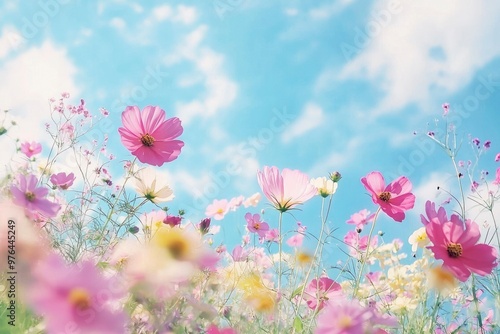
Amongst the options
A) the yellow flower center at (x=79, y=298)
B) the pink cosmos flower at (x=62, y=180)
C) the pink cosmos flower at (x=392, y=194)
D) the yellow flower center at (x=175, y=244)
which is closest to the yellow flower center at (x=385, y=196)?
the pink cosmos flower at (x=392, y=194)

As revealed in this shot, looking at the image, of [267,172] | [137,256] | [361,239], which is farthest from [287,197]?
[361,239]

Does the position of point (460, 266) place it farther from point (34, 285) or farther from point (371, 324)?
point (34, 285)

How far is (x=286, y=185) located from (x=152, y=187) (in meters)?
0.42

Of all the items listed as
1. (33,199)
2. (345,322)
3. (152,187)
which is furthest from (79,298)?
(152,187)

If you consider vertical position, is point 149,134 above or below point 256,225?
below

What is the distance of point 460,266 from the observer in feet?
2.64

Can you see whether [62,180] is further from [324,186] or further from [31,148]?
[31,148]

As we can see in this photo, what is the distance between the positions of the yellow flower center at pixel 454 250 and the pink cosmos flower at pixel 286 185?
0.76 ft

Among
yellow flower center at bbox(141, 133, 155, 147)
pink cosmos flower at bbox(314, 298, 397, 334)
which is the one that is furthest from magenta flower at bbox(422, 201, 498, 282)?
yellow flower center at bbox(141, 133, 155, 147)

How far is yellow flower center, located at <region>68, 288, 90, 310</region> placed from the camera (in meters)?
0.31

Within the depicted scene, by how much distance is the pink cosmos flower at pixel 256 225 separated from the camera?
1.82 meters

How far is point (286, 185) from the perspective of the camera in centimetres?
90

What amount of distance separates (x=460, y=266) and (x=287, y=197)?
12.1 inches

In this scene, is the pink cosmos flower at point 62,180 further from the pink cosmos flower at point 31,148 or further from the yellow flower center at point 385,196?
the yellow flower center at point 385,196
